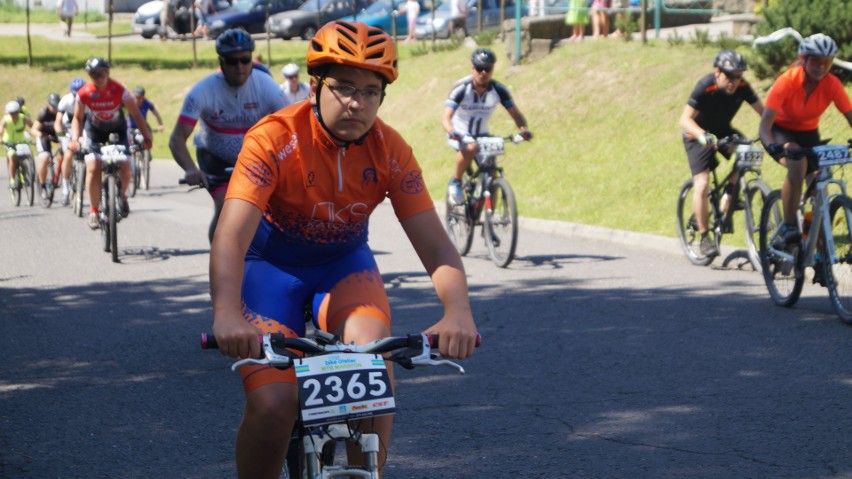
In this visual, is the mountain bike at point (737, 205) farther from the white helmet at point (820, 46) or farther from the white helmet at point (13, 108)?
the white helmet at point (13, 108)

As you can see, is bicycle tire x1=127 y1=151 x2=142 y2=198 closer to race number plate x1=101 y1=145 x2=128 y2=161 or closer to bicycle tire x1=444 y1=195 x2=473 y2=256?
race number plate x1=101 y1=145 x2=128 y2=161

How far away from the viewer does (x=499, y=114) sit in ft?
74.9

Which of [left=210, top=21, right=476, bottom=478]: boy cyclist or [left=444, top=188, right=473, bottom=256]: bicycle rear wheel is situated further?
[left=444, top=188, right=473, bottom=256]: bicycle rear wheel

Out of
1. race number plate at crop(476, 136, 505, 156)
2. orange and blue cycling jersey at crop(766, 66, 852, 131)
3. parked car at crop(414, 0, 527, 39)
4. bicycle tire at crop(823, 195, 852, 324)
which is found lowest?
bicycle tire at crop(823, 195, 852, 324)

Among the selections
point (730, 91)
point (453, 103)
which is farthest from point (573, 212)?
point (730, 91)


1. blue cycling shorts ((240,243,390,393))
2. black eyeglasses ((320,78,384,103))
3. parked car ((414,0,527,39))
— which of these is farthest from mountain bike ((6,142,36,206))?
black eyeglasses ((320,78,384,103))

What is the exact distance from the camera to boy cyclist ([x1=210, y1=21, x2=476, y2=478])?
12.1ft

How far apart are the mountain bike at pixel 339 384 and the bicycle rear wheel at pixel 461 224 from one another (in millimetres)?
9641

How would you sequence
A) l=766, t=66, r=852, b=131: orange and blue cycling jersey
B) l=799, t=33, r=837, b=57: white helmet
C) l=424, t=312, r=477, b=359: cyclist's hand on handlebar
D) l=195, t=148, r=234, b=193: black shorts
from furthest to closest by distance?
l=766, t=66, r=852, b=131: orange and blue cycling jersey < l=799, t=33, r=837, b=57: white helmet < l=195, t=148, r=234, b=193: black shorts < l=424, t=312, r=477, b=359: cyclist's hand on handlebar

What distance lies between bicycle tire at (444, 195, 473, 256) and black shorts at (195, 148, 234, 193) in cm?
403

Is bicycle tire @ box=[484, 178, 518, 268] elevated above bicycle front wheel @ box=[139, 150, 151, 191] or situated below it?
above

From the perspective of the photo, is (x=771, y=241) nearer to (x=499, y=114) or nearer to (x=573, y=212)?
(x=573, y=212)

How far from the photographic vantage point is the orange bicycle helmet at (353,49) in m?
3.75

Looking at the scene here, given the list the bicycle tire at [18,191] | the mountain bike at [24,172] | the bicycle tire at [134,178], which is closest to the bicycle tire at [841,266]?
the bicycle tire at [134,178]
